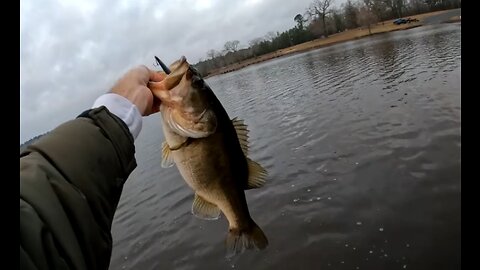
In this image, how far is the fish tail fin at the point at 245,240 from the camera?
9.99ft

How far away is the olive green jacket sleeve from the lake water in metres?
6.13

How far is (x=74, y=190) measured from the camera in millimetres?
1678

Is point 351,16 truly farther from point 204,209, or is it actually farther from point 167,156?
point 167,156

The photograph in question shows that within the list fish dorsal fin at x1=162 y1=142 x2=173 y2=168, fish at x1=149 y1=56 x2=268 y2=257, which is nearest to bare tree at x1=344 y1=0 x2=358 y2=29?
fish at x1=149 y1=56 x2=268 y2=257

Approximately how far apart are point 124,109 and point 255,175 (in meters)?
1.25

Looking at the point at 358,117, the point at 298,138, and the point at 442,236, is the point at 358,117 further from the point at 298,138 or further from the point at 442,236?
the point at 442,236

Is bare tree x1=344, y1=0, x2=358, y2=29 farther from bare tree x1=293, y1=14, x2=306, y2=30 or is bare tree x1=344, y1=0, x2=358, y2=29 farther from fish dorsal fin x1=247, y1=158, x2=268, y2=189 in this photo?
fish dorsal fin x1=247, y1=158, x2=268, y2=189

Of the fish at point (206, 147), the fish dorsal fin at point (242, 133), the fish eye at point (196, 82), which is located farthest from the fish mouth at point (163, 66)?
the fish dorsal fin at point (242, 133)

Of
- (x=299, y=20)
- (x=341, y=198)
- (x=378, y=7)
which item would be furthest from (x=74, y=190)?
(x=299, y=20)

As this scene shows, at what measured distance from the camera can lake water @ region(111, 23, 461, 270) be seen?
737cm

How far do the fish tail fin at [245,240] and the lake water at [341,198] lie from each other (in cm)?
464

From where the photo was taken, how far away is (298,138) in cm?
1541

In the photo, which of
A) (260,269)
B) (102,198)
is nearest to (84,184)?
(102,198)
